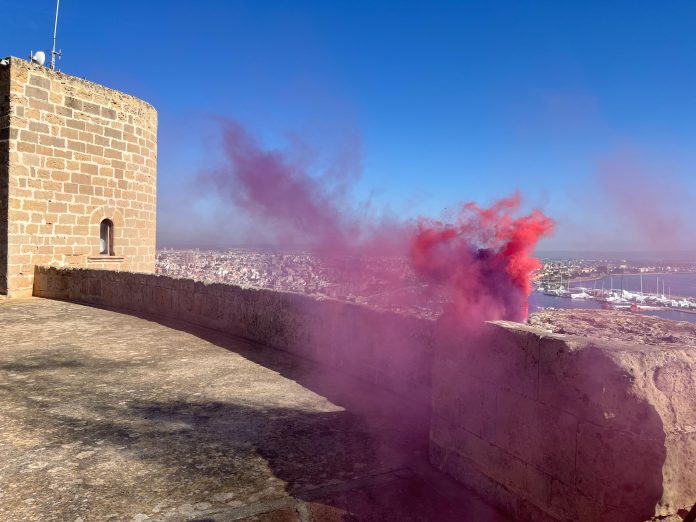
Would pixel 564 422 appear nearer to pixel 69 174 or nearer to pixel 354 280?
pixel 354 280

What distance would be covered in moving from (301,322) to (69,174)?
9.19m

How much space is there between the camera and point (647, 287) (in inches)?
391

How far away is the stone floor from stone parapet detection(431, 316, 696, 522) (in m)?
0.36

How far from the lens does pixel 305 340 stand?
586 centimetres

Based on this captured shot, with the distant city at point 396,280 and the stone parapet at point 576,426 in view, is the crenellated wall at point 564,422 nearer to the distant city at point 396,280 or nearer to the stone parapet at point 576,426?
the stone parapet at point 576,426

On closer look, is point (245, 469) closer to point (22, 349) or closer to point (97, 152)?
point (22, 349)

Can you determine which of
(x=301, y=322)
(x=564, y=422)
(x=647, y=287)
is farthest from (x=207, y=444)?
(x=647, y=287)

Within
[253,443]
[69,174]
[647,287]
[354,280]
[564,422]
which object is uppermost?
[69,174]

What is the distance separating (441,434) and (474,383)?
49cm

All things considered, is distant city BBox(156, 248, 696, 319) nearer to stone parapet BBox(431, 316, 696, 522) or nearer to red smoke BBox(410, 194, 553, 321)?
red smoke BBox(410, 194, 553, 321)

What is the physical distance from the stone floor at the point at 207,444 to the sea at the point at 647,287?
14.2 ft

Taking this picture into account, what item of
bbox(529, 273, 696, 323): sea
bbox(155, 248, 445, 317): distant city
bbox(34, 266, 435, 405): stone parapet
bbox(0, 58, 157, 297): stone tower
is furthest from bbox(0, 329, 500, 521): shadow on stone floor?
bbox(0, 58, 157, 297): stone tower

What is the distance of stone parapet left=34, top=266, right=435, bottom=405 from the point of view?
4.43 m

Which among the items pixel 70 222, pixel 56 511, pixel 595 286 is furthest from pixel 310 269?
pixel 70 222
